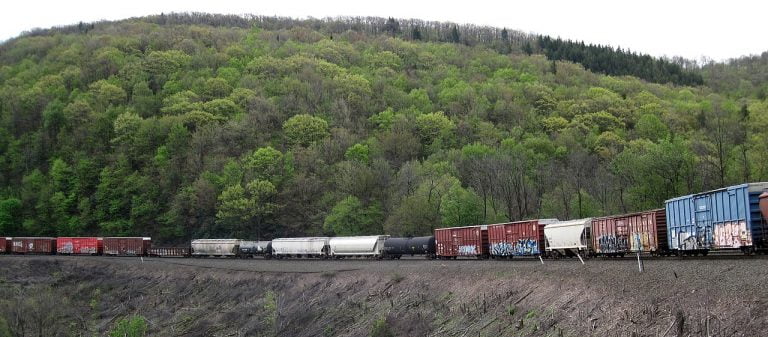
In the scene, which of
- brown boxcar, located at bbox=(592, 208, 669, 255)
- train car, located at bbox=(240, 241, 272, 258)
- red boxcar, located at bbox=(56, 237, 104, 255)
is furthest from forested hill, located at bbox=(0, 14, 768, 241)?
brown boxcar, located at bbox=(592, 208, 669, 255)

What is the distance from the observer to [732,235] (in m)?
29.3

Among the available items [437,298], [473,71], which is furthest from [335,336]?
[473,71]

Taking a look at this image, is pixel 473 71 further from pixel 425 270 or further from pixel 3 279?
pixel 425 270

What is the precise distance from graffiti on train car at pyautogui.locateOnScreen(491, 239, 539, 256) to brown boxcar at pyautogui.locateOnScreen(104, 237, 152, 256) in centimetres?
6078

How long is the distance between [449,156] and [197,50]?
104561 mm

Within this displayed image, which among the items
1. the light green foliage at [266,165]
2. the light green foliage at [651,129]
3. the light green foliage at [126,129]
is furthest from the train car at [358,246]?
the light green foliage at [126,129]

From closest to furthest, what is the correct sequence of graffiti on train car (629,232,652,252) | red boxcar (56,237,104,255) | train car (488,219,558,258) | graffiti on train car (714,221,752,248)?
graffiti on train car (714,221,752,248) < graffiti on train car (629,232,652,252) < train car (488,219,558,258) < red boxcar (56,237,104,255)

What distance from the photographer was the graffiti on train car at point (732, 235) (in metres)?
28.3

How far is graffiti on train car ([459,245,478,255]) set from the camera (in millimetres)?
53625

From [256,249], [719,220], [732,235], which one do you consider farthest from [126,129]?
[732,235]

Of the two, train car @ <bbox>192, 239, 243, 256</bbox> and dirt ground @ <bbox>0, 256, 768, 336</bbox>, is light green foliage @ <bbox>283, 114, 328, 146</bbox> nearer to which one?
train car @ <bbox>192, 239, 243, 256</bbox>

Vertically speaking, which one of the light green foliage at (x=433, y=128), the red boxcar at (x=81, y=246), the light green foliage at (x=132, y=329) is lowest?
the light green foliage at (x=132, y=329)

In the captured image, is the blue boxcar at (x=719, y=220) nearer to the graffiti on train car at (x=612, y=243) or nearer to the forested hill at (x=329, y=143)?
the graffiti on train car at (x=612, y=243)

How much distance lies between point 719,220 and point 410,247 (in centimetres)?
3498
